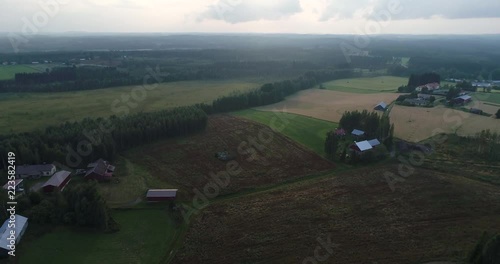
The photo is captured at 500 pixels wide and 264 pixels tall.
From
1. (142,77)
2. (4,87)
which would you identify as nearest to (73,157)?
(4,87)

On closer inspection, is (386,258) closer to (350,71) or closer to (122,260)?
(122,260)

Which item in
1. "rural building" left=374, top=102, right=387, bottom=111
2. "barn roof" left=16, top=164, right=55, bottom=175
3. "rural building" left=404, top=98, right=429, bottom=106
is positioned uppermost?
"rural building" left=404, top=98, right=429, bottom=106

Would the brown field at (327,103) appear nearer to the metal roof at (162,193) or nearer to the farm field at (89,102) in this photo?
the farm field at (89,102)

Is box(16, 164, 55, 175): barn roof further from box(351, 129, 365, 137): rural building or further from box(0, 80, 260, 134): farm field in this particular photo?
box(351, 129, 365, 137): rural building

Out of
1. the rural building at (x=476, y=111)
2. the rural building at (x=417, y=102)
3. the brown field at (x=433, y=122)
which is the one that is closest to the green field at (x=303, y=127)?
the brown field at (x=433, y=122)

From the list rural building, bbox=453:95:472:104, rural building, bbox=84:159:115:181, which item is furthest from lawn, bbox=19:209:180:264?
rural building, bbox=453:95:472:104

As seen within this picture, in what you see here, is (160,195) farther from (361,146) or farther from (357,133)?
(357,133)
